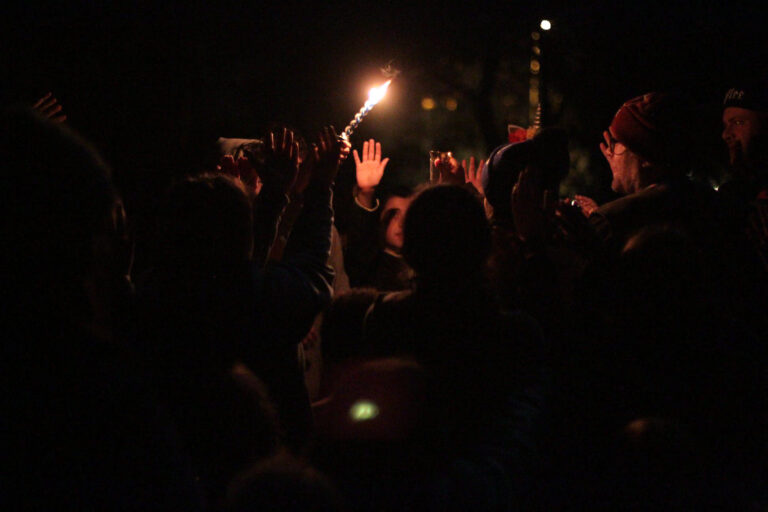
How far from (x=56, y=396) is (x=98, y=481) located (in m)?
0.13

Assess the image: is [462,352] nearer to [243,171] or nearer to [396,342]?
[396,342]

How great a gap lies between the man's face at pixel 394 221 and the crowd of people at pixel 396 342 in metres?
1.45

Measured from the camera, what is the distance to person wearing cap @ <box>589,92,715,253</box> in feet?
9.64

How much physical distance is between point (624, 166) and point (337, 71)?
9353 millimetres

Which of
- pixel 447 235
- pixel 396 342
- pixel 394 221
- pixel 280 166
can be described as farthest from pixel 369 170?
pixel 396 342

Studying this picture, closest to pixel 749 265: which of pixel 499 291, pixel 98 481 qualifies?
pixel 499 291

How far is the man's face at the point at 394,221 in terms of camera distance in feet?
15.8

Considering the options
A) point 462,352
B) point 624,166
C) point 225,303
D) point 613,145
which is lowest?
point 462,352

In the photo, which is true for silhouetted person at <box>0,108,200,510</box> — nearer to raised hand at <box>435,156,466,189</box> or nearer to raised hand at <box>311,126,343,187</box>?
raised hand at <box>311,126,343,187</box>

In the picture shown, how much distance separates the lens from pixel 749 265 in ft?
9.75

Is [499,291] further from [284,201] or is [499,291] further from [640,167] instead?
[640,167]

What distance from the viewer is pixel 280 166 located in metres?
2.47

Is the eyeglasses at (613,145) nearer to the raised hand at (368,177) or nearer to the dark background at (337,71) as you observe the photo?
the dark background at (337,71)

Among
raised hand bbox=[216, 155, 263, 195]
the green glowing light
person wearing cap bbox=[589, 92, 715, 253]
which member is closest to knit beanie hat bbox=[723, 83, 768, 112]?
person wearing cap bbox=[589, 92, 715, 253]
